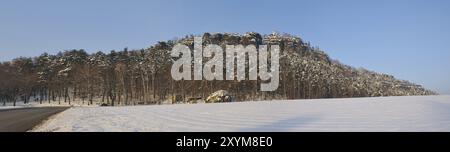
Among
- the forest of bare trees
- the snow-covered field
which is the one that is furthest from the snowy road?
the forest of bare trees

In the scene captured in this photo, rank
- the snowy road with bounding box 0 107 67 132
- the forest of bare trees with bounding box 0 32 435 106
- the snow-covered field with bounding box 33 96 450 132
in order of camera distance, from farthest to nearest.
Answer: the forest of bare trees with bounding box 0 32 435 106
the snowy road with bounding box 0 107 67 132
the snow-covered field with bounding box 33 96 450 132

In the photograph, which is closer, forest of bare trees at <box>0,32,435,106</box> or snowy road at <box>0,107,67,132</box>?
snowy road at <box>0,107,67,132</box>

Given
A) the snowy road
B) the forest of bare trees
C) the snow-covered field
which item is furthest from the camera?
the forest of bare trees

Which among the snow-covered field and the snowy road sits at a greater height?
the snow-covered field

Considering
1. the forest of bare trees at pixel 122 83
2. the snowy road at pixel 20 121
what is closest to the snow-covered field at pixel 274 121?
the snowy road at pixel 20 121

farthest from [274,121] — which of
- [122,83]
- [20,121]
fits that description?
[122,83]

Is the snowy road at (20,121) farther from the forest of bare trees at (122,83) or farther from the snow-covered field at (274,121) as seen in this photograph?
the forest of bare trees at (122,83)

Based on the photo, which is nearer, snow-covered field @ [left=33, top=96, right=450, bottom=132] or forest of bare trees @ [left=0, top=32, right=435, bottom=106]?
snow-covered field @ [left=33, top=96, right=450, bottom=132]

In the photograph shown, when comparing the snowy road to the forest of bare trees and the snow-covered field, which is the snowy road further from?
the forest of bare trees
